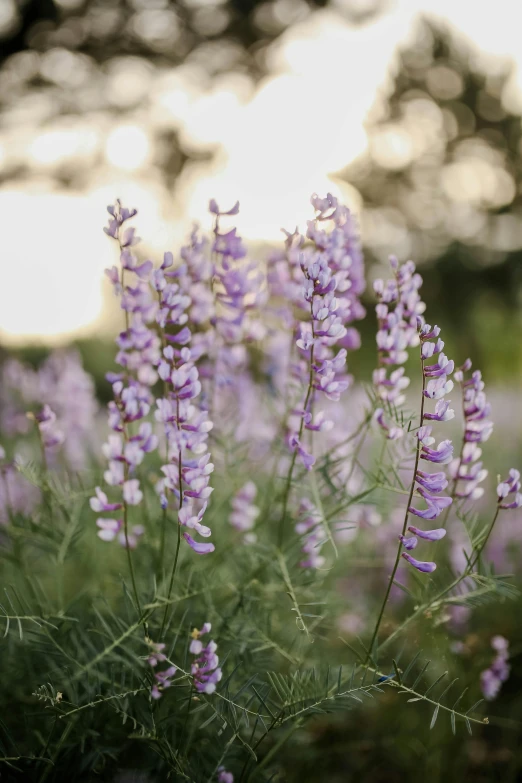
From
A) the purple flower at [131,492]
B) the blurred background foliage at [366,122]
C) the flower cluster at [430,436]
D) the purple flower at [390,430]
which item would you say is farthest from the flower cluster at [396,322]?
the blurred background foliage at [366,122]

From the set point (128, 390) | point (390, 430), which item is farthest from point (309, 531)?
point (128, 390)

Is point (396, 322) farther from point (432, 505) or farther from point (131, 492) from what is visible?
point (131, 492)

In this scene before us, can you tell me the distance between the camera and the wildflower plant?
149cm

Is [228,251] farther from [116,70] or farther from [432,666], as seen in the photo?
[116,70]

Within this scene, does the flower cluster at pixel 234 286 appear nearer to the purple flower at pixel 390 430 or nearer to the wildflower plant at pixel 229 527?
the wildflower plant at pixel 229 527

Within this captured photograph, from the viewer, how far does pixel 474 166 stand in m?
17.0

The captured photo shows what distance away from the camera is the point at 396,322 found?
175 cm

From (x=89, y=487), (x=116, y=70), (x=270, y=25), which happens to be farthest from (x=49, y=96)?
(x=89, y=487)

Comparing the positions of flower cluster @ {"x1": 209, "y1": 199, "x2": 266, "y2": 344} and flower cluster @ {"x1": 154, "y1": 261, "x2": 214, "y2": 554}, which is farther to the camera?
flower cluster @ {"x1": 209, "y1": 199, "x2": 266, "y2": 344}

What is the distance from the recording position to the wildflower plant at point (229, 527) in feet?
4.90

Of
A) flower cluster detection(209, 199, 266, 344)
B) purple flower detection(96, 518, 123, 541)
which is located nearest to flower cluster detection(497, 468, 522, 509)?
purple flower detection(96, 518, 123, 541)

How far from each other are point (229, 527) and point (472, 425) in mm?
1353

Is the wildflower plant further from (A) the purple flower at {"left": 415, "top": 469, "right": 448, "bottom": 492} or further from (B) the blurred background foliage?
(B) the blurred background foliage

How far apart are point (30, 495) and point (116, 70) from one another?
9.63 m
